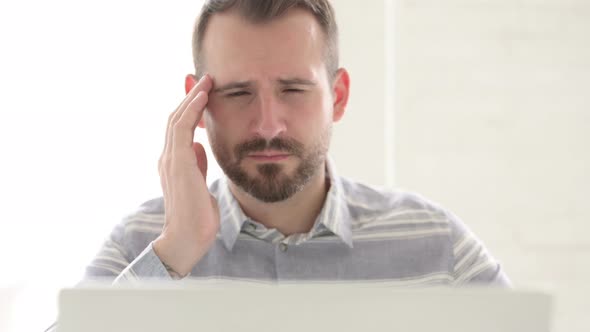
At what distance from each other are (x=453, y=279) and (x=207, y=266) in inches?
20.3

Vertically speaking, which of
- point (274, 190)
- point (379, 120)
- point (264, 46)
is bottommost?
point (274, 190)

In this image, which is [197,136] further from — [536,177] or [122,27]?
[536,177]

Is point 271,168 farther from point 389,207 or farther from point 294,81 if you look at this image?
point 389,207

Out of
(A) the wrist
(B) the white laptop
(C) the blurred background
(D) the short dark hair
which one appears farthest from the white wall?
(B) the white laptop

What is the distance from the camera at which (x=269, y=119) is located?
1.44 meters

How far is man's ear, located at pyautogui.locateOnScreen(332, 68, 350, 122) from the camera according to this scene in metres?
1.69

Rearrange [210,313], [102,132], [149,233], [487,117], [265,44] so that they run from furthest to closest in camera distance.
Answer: [487,117] → [102,132] → [149,233] → [265,44] → [210,313]

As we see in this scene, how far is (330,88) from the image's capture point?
1.60m

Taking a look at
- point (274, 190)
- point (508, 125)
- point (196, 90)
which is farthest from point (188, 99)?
point (508, 125)

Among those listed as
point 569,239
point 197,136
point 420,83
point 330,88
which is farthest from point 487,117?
point 330,88

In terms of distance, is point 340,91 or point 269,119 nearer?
point 269,119

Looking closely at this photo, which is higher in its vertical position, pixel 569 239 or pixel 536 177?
pixel 536 177

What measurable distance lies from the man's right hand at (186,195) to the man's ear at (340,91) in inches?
12.5

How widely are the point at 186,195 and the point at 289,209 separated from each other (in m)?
0.26
